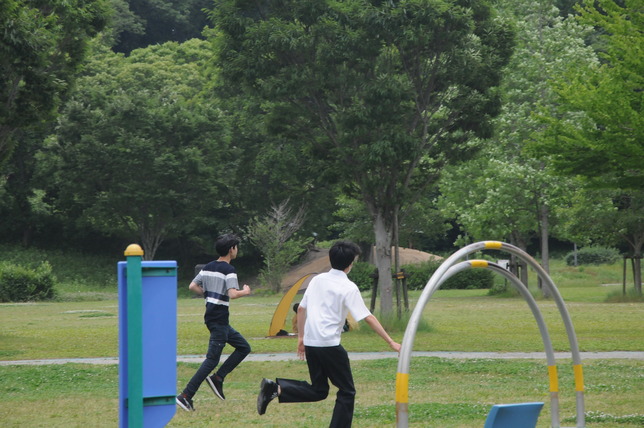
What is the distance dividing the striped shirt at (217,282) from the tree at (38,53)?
994 centimetres

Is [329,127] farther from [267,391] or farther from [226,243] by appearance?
[267,391]

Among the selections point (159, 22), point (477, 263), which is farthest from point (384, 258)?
point (159, 22)

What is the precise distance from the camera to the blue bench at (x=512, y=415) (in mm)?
6223

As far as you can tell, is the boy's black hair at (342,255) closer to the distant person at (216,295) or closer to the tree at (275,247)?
the distant person at (216,295)

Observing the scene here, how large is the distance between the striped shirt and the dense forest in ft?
25.8

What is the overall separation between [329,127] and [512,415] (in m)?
16.4

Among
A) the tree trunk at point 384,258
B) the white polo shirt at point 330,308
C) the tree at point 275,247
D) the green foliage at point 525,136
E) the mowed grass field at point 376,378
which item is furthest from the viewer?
the tree at point 275,247

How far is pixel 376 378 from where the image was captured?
1275 cm

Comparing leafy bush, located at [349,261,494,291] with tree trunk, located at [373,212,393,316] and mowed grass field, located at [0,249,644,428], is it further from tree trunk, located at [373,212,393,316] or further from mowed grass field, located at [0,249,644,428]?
tree trunk, located at [373,212,393,316]

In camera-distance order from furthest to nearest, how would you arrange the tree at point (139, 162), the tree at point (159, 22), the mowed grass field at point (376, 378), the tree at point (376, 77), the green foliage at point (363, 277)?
1. the tree at point (159, 22)
2. the tree at point (139, 162)
3. the green foliage at point (363, 277)
4. the tree at point (376, 77)
5. the mowed grass field at point (376, 378)

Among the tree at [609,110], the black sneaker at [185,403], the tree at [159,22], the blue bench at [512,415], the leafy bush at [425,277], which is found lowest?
the leafy bush at [425,277]

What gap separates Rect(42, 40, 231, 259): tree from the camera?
52844 mm

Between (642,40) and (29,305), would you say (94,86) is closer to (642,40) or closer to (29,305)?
(29,305)

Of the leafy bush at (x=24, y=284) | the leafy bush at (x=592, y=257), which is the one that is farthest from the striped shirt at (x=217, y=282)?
the leafy bush at (x=592, y=257)
